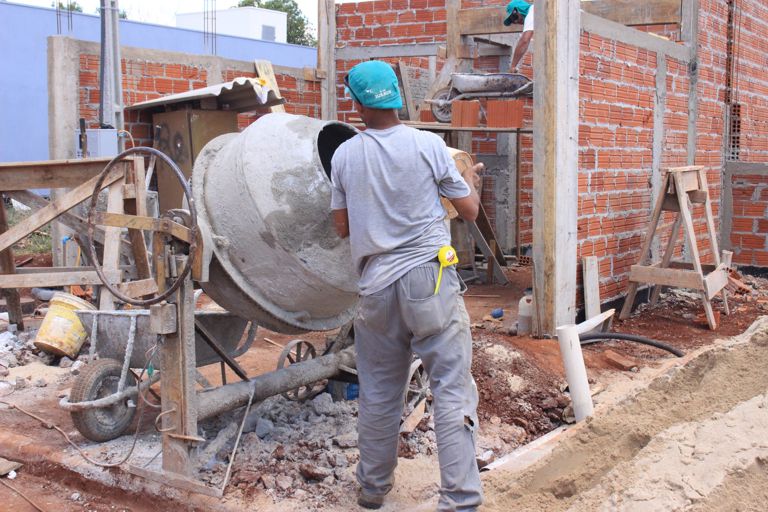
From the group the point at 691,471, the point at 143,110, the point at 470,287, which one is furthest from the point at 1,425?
the point at 470,287

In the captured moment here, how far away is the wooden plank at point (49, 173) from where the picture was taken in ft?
17.8

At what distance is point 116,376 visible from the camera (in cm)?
465

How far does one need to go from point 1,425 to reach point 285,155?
8.09ft

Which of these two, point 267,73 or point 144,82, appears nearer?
point 144,82

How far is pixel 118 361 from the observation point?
4711 millimetres

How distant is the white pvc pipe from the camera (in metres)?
5.00

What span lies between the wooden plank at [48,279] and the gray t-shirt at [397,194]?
127 inches

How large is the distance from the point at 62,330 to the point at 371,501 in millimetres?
3314

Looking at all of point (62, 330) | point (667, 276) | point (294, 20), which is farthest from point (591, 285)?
A: point (294, 20)

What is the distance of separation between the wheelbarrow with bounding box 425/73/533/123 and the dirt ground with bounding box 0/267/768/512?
151 inches

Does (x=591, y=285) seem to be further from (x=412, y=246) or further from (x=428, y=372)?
(x=412, y=246)

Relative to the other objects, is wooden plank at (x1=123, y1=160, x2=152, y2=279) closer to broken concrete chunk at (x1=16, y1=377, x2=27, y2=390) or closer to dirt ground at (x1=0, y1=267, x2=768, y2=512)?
dirt ground at (x1=0, y1=267, x2=768, y2=512)

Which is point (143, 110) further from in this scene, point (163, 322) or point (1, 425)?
point (163, 322)

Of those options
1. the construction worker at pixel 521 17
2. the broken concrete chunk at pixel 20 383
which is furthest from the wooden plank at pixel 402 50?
the broken concrete chunk at pixel 20 383
